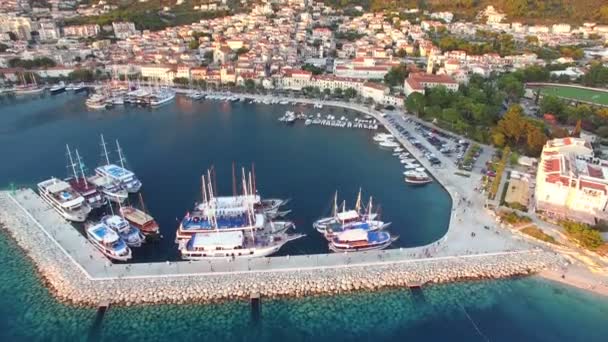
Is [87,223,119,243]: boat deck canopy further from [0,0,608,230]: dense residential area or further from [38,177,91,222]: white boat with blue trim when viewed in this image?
[0,0,608,230]: dense residential area

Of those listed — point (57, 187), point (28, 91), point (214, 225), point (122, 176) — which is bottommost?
point (214, 225)

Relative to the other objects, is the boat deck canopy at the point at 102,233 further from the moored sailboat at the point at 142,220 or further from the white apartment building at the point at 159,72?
the white apartment building at the point at 159,72

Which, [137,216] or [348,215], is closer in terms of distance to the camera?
[348,215]

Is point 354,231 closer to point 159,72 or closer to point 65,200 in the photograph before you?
point 65,200

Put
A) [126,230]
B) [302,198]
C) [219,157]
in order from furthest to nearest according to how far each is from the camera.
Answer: [219,157]
[302,198]
[126,230]

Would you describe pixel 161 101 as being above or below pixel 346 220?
above

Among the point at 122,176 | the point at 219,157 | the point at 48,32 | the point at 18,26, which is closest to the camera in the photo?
the point at 122,176

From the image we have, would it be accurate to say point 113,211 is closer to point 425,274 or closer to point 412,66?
point 425,274

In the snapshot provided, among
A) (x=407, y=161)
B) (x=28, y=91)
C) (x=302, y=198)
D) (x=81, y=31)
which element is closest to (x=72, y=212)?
(x=302, y=198)
